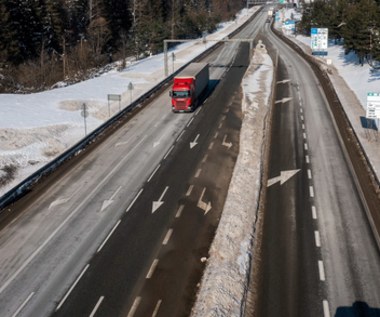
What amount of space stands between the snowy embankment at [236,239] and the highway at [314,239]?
781 mm

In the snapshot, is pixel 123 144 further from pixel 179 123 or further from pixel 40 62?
pixel 40 62

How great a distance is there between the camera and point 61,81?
8156cm

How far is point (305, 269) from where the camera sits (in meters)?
20.6

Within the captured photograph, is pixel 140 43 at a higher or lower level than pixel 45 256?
higher

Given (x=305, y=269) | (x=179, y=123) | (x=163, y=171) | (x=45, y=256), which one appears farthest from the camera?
(x=179, y=123)

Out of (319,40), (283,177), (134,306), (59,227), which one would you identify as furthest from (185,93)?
(319,40)

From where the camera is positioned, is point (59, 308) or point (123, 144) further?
point (123, 144)

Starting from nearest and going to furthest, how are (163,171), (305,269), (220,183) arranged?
(305,269), (220,183), (163,171)

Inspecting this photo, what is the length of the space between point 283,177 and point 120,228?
11844 mm

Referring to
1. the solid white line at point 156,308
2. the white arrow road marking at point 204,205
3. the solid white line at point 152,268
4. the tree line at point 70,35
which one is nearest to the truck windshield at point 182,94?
the white arrow road marking at point 204,205

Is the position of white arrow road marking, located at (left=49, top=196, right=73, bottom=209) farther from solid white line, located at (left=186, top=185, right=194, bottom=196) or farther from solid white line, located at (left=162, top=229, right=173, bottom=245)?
solid white line, located at (left=162, top=229, right=173, bottom=245)

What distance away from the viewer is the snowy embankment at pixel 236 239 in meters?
18.3

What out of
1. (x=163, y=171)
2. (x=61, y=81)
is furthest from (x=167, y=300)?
(x=61, y=81)

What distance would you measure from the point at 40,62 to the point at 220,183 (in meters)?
64.4
